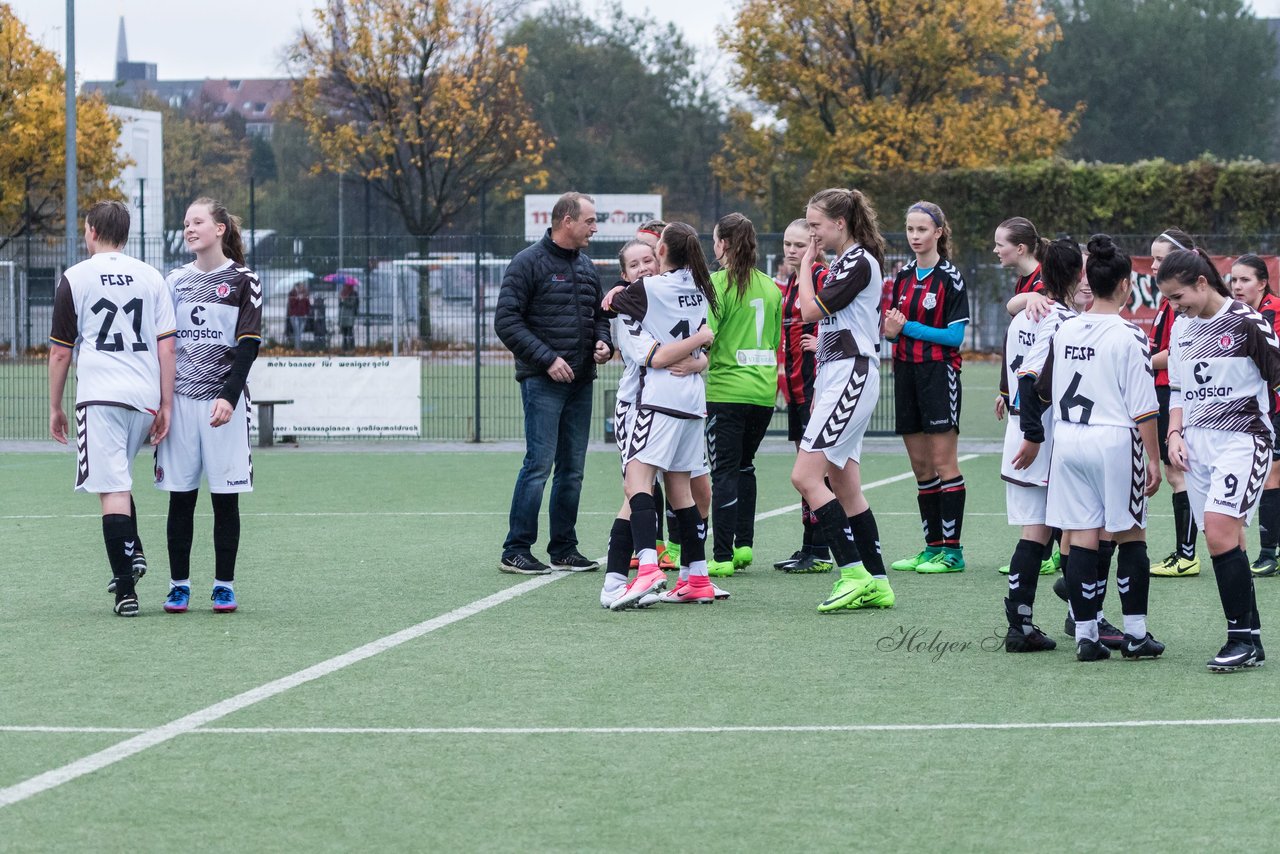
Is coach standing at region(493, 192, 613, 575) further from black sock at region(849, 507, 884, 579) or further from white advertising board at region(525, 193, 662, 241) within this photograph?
white advertising board at region(525, 193, 662, 241)

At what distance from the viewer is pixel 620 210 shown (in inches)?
1689

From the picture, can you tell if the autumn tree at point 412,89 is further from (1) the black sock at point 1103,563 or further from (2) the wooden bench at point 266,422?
(1) the black sock at point 1103,563

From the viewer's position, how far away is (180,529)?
25.9 feet

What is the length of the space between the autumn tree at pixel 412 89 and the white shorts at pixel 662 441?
102ft

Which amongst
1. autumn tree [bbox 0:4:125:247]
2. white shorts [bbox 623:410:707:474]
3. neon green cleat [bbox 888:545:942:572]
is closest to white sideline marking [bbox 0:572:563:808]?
white shorts [bbox 623:410:707:474]

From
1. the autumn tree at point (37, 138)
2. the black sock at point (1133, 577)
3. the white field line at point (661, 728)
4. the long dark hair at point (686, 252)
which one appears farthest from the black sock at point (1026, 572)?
the autumn tree at point (37, 138)

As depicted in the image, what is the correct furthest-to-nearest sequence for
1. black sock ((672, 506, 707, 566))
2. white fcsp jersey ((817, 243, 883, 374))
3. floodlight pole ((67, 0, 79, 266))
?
floodlight pole ((67, 0, 79, 266))
black sock ((672, 506, 707, 566))
white fcsp jersey ((817, 243, 883, 374))

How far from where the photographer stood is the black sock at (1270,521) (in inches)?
361

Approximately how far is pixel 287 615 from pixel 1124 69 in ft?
201

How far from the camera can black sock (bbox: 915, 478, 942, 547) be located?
940 centimetres

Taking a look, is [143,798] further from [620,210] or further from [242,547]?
[620,210]

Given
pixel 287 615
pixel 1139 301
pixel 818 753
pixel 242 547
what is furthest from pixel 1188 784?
pixel 1139 301

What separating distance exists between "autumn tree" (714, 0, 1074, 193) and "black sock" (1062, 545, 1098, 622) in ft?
102

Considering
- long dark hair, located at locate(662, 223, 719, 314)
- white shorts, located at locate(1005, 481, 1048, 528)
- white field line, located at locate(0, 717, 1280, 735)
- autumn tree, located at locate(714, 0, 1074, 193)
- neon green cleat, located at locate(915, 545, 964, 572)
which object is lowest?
white field line, located at locate(0, 717, 1280, 735)
